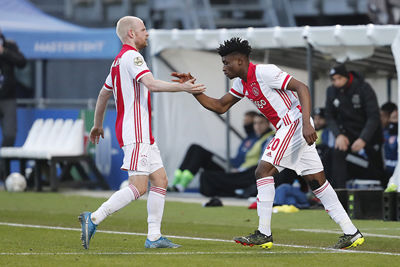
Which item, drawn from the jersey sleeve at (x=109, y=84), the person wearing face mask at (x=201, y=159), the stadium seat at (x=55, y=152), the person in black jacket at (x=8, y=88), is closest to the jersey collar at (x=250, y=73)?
the jersey sleeve at (x=109, y=84)

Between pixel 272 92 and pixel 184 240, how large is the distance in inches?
70.2

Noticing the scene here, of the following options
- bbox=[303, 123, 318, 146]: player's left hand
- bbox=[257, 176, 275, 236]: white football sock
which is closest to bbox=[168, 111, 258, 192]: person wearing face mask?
bbox=[257, 176, 275, 236]: white football sock

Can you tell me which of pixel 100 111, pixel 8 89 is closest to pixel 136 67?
pixel 100 111

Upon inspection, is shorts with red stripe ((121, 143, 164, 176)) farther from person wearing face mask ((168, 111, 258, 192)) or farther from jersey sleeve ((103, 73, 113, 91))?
person wearing face mask ((168, 111, 258, 192))

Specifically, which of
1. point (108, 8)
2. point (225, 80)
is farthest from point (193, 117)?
point (108, 8)

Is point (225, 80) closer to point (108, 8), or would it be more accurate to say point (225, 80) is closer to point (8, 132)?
point (8, 132)

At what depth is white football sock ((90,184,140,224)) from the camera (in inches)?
368

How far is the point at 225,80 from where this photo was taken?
61.3 feet

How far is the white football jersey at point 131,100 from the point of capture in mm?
9500

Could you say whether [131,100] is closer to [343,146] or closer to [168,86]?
[168,86]

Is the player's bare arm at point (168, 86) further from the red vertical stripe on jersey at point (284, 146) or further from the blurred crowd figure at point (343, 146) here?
the blurred crowd figure at point (343, 146)

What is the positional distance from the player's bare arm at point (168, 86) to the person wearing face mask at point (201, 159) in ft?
27.7

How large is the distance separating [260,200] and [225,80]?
361 inches

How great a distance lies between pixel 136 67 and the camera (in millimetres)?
9453
